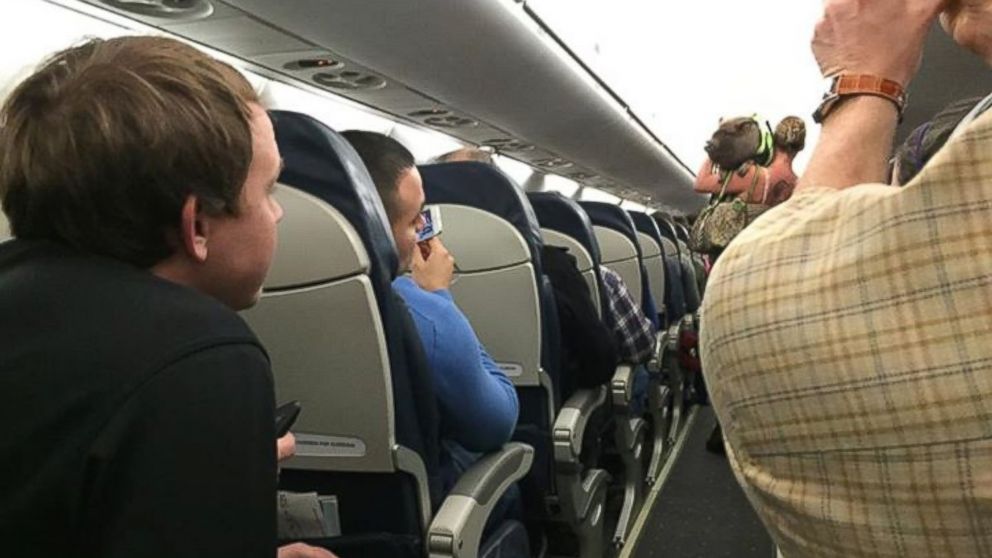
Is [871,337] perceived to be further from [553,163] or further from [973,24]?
[553,163]

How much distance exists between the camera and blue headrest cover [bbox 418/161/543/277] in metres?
2.70

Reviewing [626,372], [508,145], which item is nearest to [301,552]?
[626,372]

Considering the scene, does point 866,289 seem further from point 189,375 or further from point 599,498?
point 599,498

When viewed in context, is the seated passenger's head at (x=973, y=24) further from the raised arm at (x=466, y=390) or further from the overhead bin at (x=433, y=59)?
the overhead bin at (x=433, y=59)

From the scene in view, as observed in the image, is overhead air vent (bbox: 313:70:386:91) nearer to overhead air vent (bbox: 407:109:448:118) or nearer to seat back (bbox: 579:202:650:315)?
overhead air vent (bbox: 407:109:448:118)

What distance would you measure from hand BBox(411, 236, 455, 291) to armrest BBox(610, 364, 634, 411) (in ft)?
4.99

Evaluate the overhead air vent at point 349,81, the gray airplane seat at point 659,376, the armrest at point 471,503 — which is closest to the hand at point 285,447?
the armrest at point 471,503

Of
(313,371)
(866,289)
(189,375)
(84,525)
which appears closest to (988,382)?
(866,289)

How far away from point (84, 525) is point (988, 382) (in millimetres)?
807

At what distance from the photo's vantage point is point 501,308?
2.69 meters

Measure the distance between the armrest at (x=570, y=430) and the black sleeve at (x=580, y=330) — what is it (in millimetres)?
121

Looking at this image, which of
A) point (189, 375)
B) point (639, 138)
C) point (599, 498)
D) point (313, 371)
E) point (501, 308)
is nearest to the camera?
point (189, 375)

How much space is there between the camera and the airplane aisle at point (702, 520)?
385cm

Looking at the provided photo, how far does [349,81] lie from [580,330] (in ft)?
6.29
